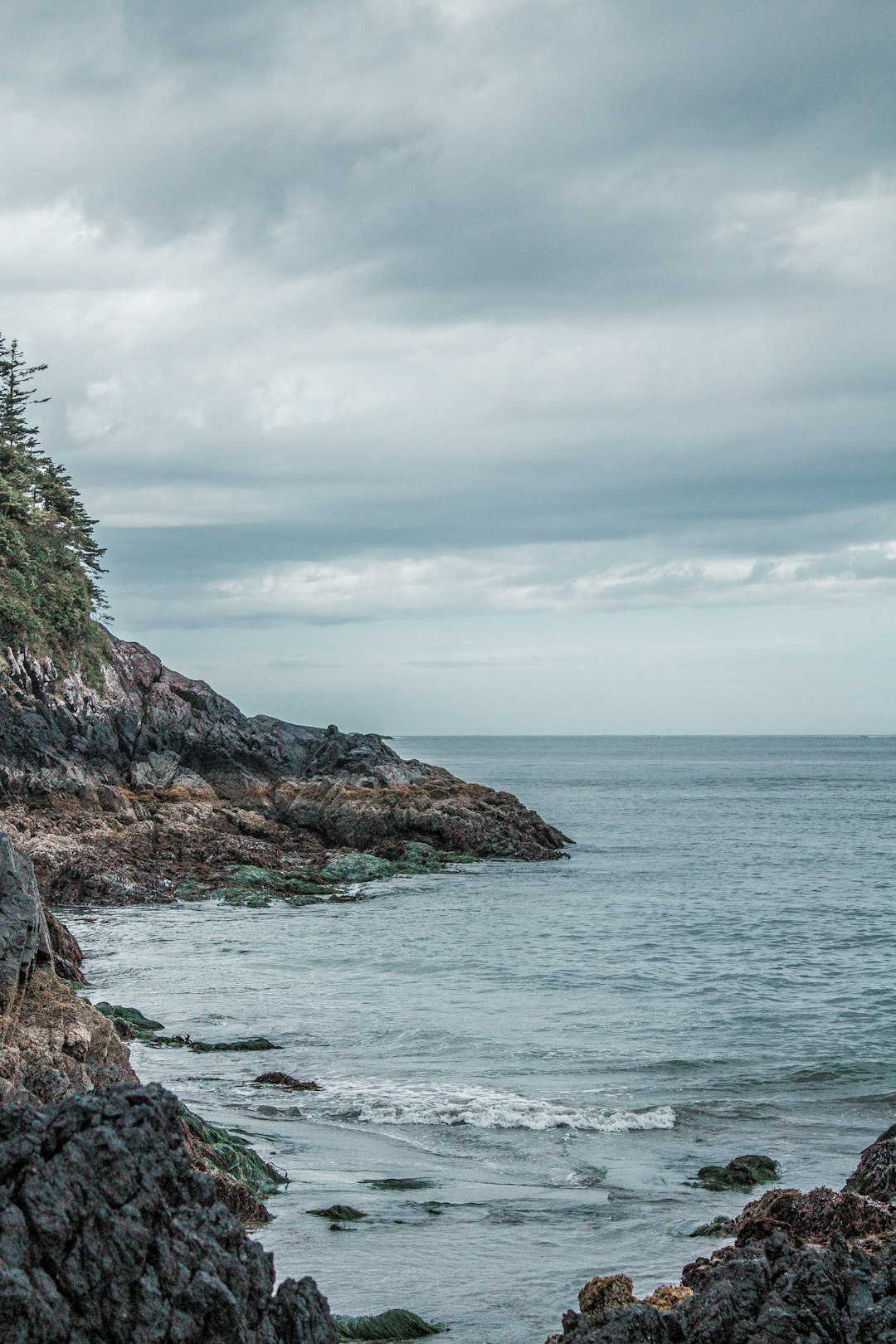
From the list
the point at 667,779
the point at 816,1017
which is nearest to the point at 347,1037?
the point at 816,1017

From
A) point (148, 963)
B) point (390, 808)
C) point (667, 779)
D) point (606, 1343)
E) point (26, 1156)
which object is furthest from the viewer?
point (667, 779)

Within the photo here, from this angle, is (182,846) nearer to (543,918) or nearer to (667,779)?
(543,918)

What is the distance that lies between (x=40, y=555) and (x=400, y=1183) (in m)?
30.1

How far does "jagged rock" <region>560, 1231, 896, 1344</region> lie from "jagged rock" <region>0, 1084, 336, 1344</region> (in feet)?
4.16

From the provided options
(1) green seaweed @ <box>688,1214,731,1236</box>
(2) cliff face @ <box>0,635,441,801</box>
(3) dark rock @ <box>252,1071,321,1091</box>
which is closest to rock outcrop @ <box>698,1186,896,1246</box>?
(1) green seaweed @ <box>688,1214,731,1236</box>

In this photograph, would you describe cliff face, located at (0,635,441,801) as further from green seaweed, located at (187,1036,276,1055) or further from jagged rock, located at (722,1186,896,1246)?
jagged rock, located at (722,1186,896,1246)

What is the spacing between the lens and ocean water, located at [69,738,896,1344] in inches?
319

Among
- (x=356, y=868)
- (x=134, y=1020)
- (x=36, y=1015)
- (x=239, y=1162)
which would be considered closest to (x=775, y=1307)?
(x=239, y=1162)

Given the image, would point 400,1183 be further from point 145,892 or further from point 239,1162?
point 145,892

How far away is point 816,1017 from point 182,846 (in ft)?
76.5

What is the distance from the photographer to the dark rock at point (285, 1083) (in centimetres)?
1302

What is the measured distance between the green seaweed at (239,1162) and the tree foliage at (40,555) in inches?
967

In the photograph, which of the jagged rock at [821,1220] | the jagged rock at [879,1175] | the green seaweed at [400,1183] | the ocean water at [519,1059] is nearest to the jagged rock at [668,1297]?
the jagged rock at [821,1220]

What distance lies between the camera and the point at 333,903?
31875 mm
